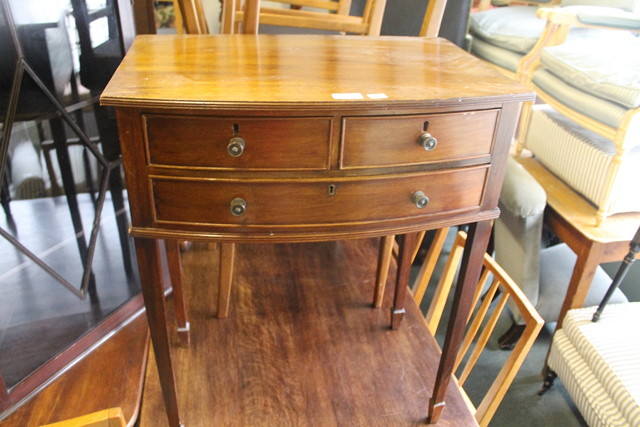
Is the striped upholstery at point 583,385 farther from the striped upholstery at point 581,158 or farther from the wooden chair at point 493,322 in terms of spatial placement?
the striped upholstery at point 581,158

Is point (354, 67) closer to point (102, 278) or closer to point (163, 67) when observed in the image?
point (163, 67)

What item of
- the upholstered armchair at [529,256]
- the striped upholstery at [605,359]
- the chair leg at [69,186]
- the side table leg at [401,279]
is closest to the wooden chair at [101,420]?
the chair leg at [69,186]

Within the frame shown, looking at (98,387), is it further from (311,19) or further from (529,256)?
(529,256)

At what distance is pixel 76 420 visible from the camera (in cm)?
57

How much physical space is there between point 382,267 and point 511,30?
1569 mm

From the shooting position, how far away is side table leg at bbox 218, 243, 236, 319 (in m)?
1.12

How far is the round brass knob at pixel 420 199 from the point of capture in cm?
78

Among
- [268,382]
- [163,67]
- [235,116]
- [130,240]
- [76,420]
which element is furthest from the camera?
[130,240]

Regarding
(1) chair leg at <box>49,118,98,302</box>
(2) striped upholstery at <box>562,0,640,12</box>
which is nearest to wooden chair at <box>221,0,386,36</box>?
(1) chair leg at <box>49,118,98,302</box>

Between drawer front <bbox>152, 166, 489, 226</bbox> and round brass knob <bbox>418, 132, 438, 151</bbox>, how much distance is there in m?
0.05

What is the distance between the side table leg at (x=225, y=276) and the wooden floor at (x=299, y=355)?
0.12 ft

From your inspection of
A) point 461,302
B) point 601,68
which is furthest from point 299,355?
point 601,68

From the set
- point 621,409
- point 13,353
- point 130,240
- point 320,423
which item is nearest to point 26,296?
point 13,353

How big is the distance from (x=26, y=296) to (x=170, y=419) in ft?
1.26
